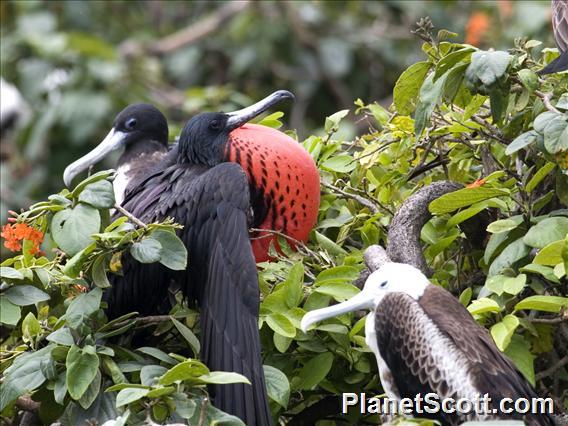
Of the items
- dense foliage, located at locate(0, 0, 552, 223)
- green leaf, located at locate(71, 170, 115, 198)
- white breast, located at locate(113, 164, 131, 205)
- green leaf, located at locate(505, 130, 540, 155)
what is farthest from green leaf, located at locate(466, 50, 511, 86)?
dense foliage, located at locate(0, 0, 552, 223)

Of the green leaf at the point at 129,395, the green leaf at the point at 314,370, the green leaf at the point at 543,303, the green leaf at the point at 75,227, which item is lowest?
the green leaf at the point at 314,370

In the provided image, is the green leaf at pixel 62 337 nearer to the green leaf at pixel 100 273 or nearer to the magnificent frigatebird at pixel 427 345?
the green leaf at pixel 100 273

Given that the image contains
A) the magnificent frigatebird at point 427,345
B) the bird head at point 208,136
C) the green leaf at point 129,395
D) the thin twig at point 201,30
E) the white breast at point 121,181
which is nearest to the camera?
the green leaf at point 129,395

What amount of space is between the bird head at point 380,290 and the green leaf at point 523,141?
33 cm

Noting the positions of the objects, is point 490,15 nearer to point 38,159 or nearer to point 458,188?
point 38,159

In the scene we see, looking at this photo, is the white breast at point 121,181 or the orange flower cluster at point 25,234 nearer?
the orange flower cluster at point 25,234

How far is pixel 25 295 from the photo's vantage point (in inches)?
98.7

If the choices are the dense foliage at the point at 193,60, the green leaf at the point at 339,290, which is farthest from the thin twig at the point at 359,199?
the dense foliage at the point at 193,60

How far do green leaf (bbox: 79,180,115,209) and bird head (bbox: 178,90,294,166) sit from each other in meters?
0.55

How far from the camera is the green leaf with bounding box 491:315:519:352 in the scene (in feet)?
7.76

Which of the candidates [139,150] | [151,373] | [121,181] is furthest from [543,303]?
[139,150]

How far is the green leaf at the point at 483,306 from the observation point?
239 cm

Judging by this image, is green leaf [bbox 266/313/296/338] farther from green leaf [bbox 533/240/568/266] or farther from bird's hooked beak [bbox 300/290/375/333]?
green leaf [bbox 533/240/568/266]

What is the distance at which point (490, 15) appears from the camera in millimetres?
5555
